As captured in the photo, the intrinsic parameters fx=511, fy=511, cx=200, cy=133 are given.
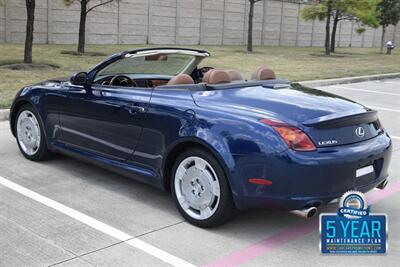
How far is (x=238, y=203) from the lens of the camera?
397cm

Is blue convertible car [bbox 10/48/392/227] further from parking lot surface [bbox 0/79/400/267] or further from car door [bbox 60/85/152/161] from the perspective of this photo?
parking lot surface [bbox 0/79/400/267]

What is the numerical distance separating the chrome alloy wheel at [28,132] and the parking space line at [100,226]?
29.7 inches

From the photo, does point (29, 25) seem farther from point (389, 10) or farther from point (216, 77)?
point (389, 10)

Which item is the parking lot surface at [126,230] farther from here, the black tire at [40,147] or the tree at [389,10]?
the tree at [389,10]

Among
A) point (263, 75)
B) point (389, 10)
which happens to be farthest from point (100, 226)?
point (389, 10)

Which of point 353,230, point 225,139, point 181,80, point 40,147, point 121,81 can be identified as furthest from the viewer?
point 40,147

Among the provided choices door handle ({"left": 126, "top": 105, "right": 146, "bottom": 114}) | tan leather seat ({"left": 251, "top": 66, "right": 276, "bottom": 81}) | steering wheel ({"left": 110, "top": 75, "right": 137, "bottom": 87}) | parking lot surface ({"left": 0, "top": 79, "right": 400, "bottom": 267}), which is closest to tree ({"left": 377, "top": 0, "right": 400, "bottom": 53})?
parking lot surface ({"left": 0, "top": 79, "right": 400, "bottom": 267})

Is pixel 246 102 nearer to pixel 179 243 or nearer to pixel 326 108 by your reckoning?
pixel 326 108

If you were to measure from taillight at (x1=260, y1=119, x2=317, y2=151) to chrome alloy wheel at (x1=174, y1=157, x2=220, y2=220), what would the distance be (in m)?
0.64

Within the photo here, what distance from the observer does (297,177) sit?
3.76 m

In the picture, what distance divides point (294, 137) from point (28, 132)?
353cm

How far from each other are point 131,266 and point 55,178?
7.31 ft

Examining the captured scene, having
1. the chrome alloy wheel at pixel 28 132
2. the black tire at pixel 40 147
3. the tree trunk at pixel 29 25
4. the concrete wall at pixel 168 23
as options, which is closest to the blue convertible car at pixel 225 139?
the black tire at pixel 40 147

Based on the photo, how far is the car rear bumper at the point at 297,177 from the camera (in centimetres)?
376
